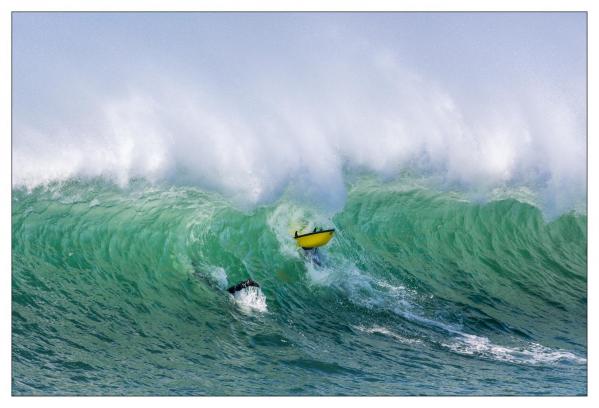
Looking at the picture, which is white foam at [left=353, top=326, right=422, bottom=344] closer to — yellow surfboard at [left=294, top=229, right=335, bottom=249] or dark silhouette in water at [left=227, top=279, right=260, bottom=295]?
dark silhouette in water at [left=227, top=279, right=260, bottom=295]

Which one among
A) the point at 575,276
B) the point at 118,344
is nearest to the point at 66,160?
the point at 118,344

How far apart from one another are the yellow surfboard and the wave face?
7.4 inches

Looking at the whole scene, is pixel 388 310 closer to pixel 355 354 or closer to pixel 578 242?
pixel 355 354

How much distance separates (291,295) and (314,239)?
1.31 m

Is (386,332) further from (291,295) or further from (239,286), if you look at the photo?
(239,286)

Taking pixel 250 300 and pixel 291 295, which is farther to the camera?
pixel 291 295

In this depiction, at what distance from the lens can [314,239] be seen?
38.0 ft

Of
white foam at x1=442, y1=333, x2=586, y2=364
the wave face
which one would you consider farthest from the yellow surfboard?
white foam at x1=442, y1=333, x2=586, y2=364

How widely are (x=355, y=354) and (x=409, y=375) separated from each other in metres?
0.85

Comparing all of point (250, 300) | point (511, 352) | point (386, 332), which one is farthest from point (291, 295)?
point (511, 352)

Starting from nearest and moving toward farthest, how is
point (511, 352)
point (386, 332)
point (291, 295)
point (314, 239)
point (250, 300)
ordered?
point (511, 352)
point (386, 332)
point (250, 300)
point (291, 295)
point (314, 239)

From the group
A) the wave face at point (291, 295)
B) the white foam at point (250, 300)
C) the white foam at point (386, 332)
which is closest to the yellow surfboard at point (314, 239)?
the wave face at point (291, 295)

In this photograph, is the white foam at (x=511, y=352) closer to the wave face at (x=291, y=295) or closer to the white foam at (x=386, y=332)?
the wave face at (x=291, y=295)

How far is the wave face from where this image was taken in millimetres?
7910
